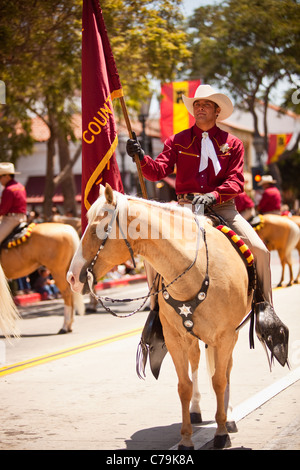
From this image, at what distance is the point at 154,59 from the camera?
18.0 meters

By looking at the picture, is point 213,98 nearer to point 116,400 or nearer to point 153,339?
point 153,339

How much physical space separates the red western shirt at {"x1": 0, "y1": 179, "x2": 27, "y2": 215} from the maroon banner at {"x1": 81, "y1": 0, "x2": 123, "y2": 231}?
20.2ft

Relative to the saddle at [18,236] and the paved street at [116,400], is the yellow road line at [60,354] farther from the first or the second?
the saddle at [18,236]

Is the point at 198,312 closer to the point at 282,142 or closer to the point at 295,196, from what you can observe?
the point at 282,142

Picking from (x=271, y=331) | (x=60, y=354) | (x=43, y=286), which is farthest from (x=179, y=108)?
(x=271, y=331)

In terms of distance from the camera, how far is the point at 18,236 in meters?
12.5

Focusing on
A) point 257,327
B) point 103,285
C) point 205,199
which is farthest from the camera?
point 103,285

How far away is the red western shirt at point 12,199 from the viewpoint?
1220 centimetres

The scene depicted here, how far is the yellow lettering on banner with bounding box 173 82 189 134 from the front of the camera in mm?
19125

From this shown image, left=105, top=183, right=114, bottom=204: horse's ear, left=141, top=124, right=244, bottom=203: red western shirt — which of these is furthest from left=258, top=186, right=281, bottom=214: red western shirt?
left=105, top=183, right=114, bottom=204: horse's ear

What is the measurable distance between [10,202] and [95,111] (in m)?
6.36

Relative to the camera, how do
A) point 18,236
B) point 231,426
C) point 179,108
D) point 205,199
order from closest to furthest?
point 205,199
point 231,426
point 18,236
point 179,108

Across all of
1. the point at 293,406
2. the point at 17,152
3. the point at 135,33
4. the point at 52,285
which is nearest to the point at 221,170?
the point at 293,406
